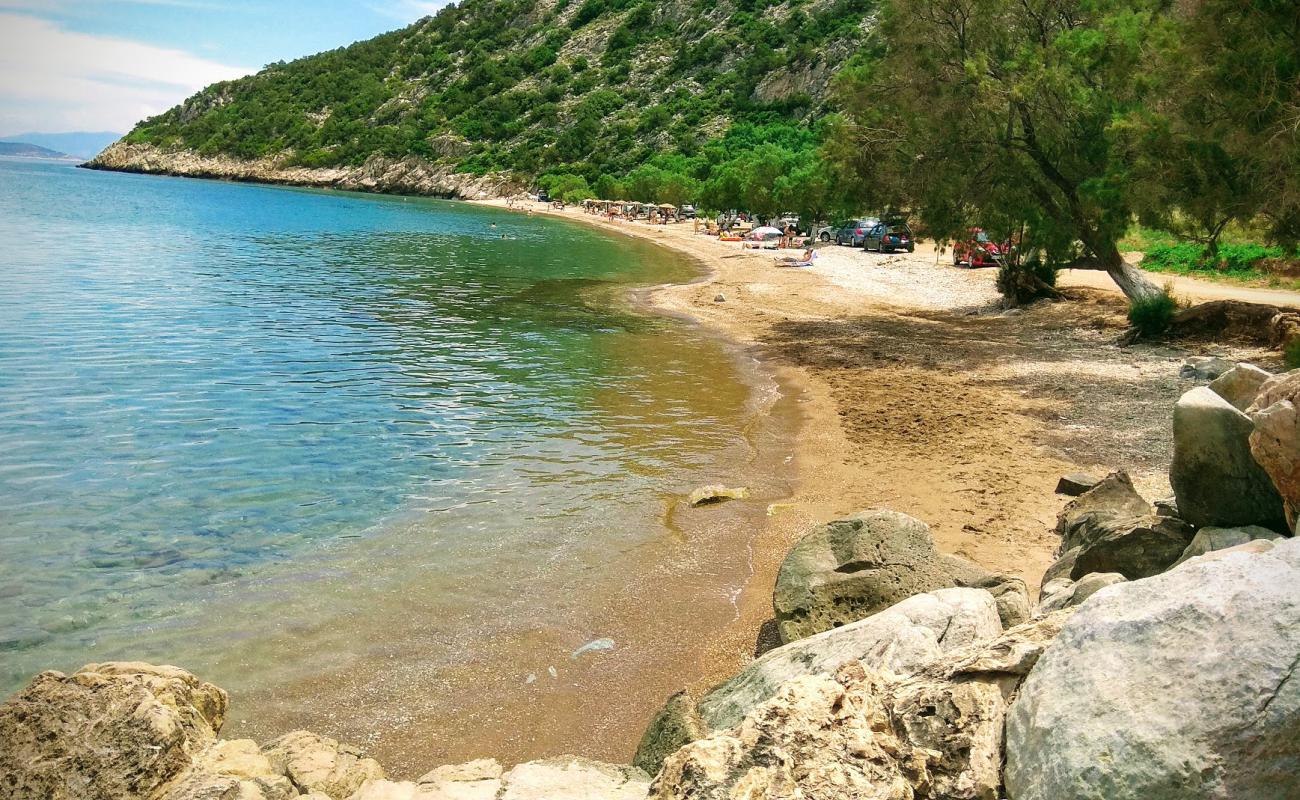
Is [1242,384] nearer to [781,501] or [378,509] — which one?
[781,501]

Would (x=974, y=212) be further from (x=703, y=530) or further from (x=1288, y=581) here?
(x=1288, y=581)

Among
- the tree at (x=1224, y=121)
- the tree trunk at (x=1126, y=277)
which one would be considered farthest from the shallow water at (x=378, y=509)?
the tree trunk at (x=1126, y=277)

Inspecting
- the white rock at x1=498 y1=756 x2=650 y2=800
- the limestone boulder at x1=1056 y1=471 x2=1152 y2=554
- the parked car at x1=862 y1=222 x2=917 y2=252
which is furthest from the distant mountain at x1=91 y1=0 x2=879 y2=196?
the white rock at x1=498 y1=756 x2=650 y2=800

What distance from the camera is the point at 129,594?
32.7ft

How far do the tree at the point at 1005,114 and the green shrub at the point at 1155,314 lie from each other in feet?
3.08

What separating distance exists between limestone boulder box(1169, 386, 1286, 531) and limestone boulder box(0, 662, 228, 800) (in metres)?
7.93

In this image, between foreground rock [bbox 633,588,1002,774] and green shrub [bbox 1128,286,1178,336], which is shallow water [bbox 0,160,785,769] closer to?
foreground rock [bbox 633,588,1002,774]

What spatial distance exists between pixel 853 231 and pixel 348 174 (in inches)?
5067

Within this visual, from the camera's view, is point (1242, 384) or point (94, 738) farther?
point (1242, 384)

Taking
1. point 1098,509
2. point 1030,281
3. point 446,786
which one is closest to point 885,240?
point 1030,281

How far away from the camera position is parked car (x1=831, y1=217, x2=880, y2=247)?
198ft

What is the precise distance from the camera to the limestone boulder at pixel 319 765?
18.4 feet

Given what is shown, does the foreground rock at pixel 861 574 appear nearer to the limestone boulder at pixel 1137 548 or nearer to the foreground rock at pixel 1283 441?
the limestone boulder at pixel 1137 548

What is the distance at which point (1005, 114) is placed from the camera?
24188 millimetres
